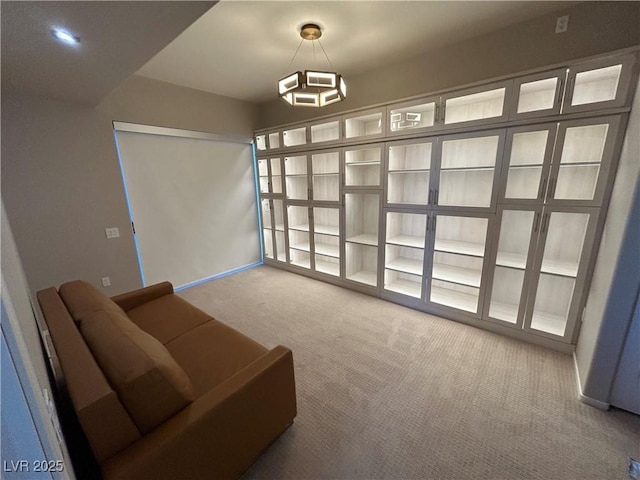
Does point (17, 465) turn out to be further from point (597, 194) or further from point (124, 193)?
point (124, 193)

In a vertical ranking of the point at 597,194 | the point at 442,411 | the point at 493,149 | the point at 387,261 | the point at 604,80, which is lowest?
the point at 442,411

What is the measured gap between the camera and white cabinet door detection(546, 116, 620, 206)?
1.93m

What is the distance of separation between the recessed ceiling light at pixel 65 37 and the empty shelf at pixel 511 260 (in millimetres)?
3535

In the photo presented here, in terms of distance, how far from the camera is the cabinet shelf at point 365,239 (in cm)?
343

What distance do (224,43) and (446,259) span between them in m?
3.25

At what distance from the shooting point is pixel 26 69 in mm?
1856

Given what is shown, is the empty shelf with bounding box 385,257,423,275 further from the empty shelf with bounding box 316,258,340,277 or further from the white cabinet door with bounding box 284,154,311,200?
the white cabinet door with bounding box 284,154,311,200

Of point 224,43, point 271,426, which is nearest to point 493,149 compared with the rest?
point 224,43

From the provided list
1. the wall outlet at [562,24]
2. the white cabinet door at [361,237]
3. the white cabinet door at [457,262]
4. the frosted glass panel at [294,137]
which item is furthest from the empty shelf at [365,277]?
the wall outlet at [562,24]

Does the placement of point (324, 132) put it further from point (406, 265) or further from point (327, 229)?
point (406, 265)

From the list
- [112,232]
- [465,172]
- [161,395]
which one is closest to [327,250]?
[465,172]

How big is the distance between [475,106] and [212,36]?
2547 millimetres

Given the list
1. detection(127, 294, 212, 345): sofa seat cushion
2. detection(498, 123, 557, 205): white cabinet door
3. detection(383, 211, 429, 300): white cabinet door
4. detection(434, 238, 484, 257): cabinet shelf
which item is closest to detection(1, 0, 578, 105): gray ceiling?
detection(498, 123, 557, 205): white cabinet door

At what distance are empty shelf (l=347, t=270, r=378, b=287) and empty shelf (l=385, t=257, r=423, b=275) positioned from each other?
13.5 inches
